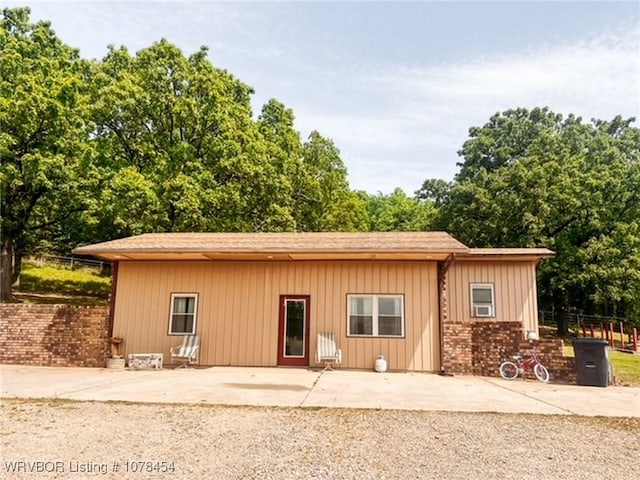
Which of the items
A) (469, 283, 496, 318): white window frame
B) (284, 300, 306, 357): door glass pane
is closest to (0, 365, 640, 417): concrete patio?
(284, 300, 306, 357): door glass pane

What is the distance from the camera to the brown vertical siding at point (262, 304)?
34.4ft

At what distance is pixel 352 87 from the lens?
14641 millimetres

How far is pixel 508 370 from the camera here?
31.6 feet

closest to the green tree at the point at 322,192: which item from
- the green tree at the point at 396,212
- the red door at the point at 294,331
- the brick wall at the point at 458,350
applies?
the green tree at the point at 396,212

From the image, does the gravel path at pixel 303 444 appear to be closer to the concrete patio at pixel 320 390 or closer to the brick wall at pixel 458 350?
the concrete patio at pixel 320 390

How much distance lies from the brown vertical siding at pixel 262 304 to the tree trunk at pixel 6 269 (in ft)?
29.2

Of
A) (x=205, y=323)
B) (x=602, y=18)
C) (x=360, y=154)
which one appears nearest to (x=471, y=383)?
(x=205, y=323)

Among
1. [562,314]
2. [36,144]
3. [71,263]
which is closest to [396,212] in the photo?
[562,314]

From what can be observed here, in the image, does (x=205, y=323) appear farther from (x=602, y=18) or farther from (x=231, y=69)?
(x=231, y=69)

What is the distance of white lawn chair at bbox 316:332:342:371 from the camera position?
1030cm

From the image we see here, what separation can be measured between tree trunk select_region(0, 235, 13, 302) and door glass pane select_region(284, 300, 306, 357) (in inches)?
492

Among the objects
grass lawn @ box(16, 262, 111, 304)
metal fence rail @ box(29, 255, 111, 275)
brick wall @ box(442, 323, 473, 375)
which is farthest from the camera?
metal fence rail @ box(29, 255, 111, 275)

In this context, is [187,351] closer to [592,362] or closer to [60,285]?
[592,362]

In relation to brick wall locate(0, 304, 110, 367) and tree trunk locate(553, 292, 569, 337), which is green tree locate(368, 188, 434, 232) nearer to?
tree trunk locate(553, 292, 569, 337)
